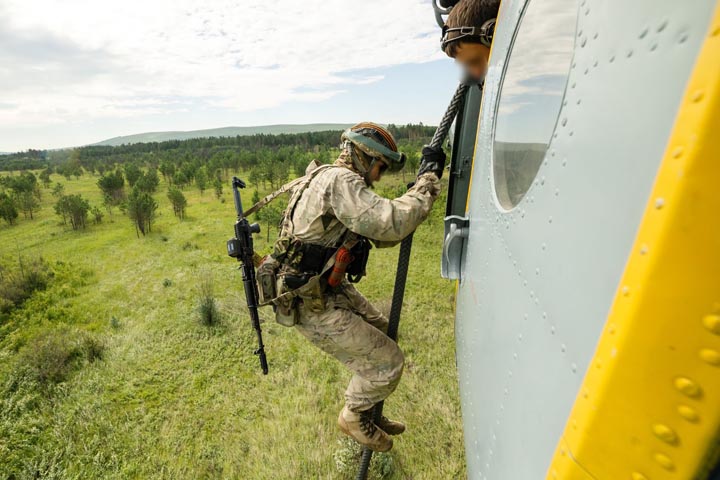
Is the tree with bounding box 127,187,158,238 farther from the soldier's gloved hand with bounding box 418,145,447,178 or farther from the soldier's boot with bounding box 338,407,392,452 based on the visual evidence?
Answer: the soldier's gloved hand with bounding box 418,145,447,178

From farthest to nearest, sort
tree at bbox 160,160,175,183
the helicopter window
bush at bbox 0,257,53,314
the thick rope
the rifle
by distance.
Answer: tree at bbox 160,160,175,183
bush at bbox 0,257,53,314
the rifle
the thick rope
the helicopter window

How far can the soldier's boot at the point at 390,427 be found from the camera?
3.53 m

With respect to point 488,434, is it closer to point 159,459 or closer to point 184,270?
point 159,459

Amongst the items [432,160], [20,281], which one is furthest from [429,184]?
[20,281]

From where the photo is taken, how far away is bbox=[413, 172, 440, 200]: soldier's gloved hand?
2645mm

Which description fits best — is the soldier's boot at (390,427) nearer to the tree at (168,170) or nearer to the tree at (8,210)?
the tree at (8,210)

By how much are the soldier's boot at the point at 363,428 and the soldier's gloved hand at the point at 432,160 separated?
2031mm

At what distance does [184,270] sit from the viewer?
392 inches

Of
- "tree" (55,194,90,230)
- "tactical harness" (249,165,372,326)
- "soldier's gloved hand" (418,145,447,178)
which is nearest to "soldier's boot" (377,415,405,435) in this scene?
"tactical harness" (249,165,372,326)

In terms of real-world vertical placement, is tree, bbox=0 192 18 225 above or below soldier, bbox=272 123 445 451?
below

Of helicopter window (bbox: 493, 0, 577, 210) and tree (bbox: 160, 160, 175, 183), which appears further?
Answer: tree (bbox: 160, 160, 175, 183)

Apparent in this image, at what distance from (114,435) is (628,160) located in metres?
5.33

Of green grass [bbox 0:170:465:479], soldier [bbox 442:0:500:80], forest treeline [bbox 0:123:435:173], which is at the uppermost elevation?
soldier [bbox 442:0:500:80]

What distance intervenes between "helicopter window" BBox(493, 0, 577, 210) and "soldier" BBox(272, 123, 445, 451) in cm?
96
